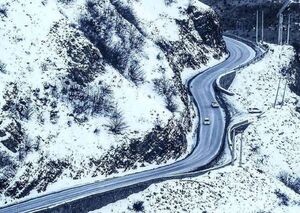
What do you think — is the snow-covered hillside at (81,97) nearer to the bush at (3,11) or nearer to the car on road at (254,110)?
the bush at (3,11)

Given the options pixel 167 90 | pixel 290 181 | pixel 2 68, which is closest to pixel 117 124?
pixel 167 90

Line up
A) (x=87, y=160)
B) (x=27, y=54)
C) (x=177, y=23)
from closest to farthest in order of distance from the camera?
Result: 1. (x=87, y=160)
2. (x=27, y=54)
3. (x=177, y=23)

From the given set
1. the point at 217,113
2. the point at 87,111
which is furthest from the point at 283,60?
the point at 87,111

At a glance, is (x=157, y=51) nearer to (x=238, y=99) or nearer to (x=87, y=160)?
(x=238, y=99)

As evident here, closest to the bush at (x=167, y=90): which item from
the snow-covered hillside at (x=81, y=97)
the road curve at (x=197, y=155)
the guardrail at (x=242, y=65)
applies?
the snow-covered hillside at (x=81, y=97)

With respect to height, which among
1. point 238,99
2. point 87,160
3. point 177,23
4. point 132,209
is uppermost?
point 177,23

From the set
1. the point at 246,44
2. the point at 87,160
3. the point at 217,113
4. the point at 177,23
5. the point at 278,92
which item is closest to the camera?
the point at 87,160

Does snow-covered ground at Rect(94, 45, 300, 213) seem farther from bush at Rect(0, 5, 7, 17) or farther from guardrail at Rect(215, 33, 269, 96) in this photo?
bush at Rect(0, 5, 7, 17)
